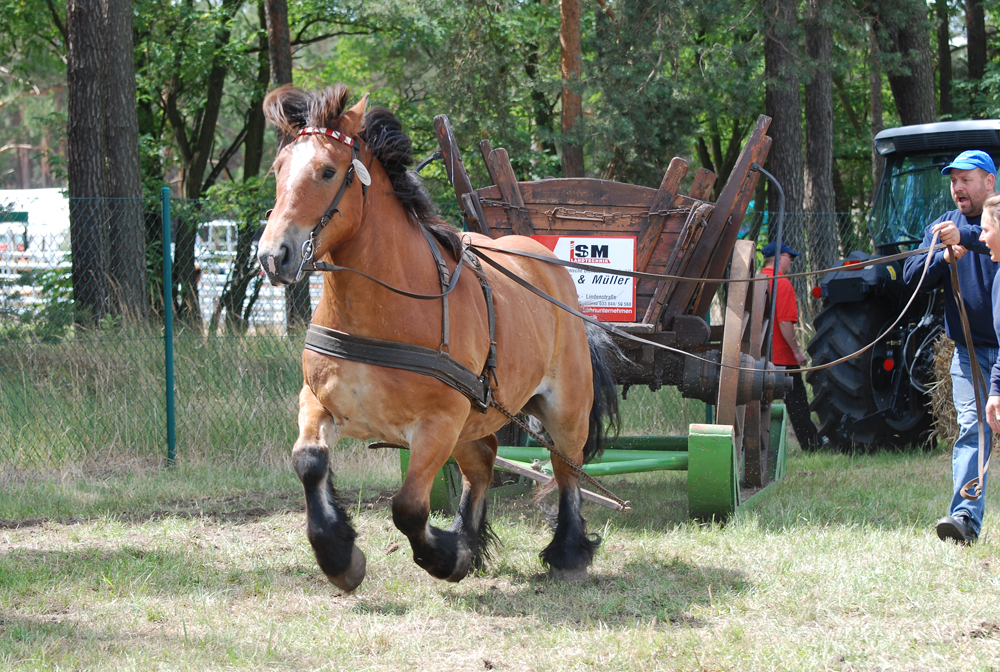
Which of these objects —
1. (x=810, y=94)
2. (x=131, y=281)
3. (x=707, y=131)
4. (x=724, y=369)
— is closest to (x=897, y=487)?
(x=724, y=369)

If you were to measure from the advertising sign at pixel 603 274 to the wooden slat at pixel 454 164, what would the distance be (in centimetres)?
44

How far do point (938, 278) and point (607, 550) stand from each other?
7.60ft

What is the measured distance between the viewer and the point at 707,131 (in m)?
16.7

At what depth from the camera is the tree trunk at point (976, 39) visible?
53.9 ft

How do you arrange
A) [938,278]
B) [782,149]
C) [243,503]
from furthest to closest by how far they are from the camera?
1. [782,149]
2. [243,503]
3. [938,278]

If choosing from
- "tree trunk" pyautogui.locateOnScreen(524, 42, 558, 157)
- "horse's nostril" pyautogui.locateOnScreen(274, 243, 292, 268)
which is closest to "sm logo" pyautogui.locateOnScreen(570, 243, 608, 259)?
"horse's nostril" pyautogui.locateOnScreen(274, 243, 292, 268)

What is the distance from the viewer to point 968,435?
470 centimetres

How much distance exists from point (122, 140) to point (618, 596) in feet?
26.2

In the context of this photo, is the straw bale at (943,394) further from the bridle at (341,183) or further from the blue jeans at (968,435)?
the bridle at (341,183)

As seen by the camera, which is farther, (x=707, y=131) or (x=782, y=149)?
(x=707, y=131)

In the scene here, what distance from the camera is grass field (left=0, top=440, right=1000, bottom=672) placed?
333 cm

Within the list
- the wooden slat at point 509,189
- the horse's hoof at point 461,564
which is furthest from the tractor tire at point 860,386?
the horse's hoof at point 461,564

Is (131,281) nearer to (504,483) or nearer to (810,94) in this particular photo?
(504,483)

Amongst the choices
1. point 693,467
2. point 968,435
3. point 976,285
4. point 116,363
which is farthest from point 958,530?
point 116,363
